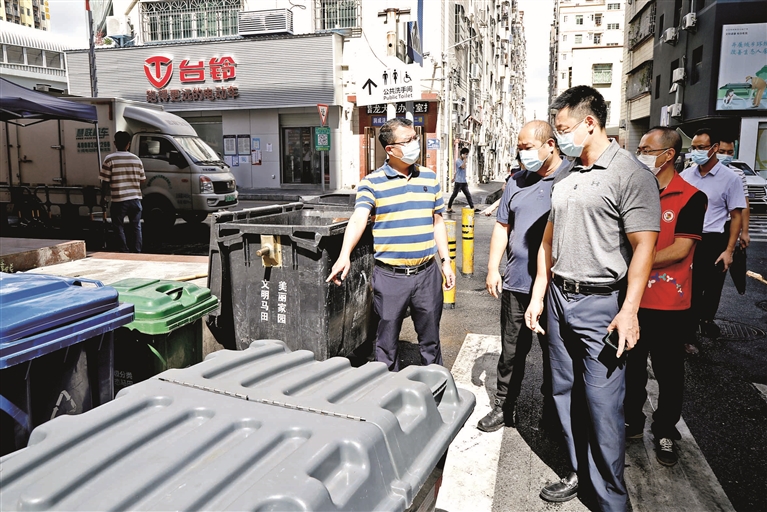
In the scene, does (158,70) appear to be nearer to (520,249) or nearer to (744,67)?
(744,67)

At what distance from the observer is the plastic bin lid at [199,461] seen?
1.49m

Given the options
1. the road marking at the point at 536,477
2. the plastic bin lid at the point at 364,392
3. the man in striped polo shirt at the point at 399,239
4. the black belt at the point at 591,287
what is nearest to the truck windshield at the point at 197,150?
the man in striped polo shirt at the point at 399,239

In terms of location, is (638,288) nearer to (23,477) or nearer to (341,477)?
(341,477)

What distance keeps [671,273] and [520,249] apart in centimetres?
95

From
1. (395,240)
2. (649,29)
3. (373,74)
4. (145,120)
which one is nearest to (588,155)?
(395,240)

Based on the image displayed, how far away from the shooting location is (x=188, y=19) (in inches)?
1166

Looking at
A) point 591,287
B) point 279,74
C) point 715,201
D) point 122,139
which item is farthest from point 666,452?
point 279,74

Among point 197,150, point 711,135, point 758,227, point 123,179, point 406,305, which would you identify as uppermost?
point 197,150

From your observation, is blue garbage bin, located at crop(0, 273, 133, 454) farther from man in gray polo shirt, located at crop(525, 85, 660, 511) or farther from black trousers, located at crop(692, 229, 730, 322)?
black trousers, located at crop(692, 229, 730, 322)

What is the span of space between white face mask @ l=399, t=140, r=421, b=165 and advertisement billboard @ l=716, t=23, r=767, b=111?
28.4 meters

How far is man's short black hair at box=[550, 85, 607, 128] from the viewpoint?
3.15m

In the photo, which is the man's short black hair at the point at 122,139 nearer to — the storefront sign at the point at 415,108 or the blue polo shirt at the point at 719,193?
the blue polo shirt at the point at 719,193

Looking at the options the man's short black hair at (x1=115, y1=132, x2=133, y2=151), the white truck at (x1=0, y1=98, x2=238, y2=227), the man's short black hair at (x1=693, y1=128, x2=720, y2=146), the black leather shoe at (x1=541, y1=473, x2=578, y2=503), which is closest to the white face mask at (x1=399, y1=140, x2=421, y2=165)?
the black leather shoe at (x1=541, y1=473, x2=578, y2=503)

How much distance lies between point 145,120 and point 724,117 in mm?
25761
